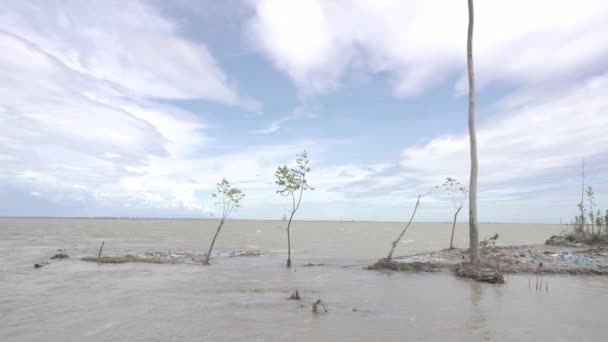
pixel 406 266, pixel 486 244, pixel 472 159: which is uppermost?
pixel 472 159

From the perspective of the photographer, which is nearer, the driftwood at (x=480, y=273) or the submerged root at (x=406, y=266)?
the driftwood at (x=480, y=273)

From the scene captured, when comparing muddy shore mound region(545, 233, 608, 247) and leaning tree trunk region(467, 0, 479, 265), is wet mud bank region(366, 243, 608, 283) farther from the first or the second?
muddy shore mound region(545, 233, 608, 247)

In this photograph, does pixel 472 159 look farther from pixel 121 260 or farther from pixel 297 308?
pixel 121 260

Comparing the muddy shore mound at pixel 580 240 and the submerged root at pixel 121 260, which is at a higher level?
the muddy shore mound at pixel 580 240

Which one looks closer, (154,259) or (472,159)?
(472,159)

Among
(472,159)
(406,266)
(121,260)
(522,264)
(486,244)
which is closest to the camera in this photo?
(472,159)

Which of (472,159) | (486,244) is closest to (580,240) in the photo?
(486,244)

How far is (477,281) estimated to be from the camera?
18172mm

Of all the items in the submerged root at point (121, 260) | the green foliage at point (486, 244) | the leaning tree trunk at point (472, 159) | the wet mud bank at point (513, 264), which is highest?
the leaning tree trunk at point (472, 159)

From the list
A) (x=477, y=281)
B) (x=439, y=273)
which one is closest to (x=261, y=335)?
(x=477, y=281)

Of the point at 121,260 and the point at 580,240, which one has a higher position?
the point at 580,240

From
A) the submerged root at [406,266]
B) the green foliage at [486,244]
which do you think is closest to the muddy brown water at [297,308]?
the submerged root at [406,266]

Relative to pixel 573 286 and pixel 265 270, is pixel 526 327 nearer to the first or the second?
pixel 573 286

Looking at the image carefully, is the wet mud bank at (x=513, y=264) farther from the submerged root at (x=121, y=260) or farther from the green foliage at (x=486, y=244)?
the submerged root at (x=121, y=260)
